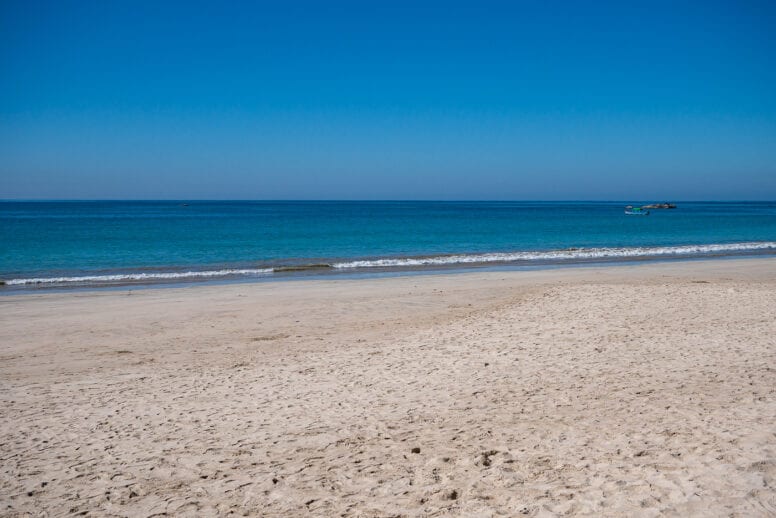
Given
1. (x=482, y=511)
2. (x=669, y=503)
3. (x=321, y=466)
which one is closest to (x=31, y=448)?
(x=321, y=466)

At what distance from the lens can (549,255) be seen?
3158 centimetres

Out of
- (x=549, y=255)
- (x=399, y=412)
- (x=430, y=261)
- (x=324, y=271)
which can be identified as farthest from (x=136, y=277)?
(x=549, y=255)

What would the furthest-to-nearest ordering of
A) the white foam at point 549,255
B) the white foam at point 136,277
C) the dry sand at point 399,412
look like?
1. the white foam at point 549,255
2. the white foam at point 136,277
3. the dry sand at point 399,412

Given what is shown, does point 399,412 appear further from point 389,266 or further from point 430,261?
point 430,261

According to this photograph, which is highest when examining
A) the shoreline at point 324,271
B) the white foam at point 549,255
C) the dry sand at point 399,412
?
the dry sand at point 399,412

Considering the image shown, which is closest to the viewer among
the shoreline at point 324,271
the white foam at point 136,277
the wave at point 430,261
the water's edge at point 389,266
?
the shoreline at point 324,271

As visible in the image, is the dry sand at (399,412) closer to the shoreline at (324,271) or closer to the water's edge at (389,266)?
the shoreline at (324,271)

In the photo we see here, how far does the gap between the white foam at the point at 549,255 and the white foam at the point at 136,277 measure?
180 inches

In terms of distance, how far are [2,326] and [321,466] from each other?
11.2 meters

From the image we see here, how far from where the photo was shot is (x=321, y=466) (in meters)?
5.75

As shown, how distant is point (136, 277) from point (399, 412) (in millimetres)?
18749

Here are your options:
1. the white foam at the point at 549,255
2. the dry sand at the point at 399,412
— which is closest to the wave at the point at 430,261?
the white foam at the point at 549,255

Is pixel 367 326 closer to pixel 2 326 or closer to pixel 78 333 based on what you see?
pixel 78 333

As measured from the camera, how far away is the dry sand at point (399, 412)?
201 inches
